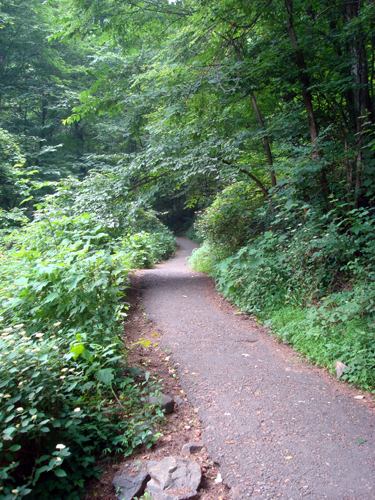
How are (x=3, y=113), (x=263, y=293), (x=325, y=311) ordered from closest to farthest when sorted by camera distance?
(x=325, y=311), (x=263, y=293), (x=3, y=113)

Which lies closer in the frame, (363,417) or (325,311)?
(363,417)

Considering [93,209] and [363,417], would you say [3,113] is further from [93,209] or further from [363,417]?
[363,417]

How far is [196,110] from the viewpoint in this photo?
6.62m

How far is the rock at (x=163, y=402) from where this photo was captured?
2.78 metres

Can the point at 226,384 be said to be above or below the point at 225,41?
below

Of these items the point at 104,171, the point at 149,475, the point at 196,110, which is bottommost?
the point at 149,475

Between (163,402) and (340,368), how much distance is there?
80.1 inches

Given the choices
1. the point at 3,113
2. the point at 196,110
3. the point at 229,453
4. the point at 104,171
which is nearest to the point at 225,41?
the point at 196,110

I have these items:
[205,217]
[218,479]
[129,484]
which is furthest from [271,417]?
[205,217]

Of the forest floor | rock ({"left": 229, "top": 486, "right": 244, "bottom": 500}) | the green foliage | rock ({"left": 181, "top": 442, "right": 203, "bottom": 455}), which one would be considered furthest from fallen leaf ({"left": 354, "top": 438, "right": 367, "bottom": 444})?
the green foliage

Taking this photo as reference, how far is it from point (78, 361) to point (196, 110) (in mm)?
5815

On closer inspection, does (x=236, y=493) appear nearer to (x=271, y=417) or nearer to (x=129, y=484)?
(x=129, y=484)

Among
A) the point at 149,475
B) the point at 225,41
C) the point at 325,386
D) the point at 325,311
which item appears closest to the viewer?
the point at 149,475

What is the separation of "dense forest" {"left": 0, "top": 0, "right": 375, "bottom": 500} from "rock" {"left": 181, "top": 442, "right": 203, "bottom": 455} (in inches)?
12.7
